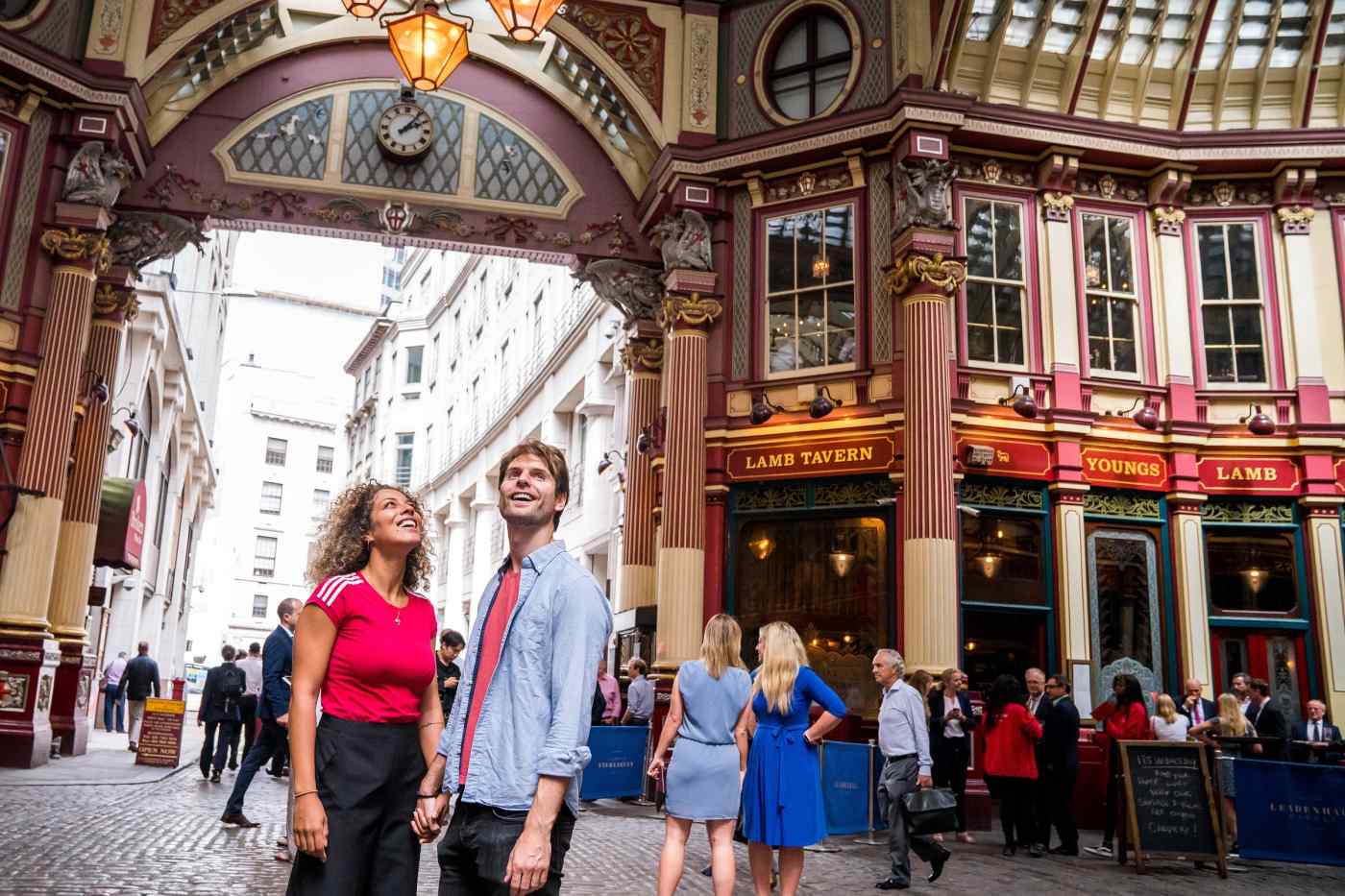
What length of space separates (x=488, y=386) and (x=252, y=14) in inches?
839

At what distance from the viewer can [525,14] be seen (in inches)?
515

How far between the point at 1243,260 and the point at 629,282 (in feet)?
28.7

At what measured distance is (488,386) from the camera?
3866cm

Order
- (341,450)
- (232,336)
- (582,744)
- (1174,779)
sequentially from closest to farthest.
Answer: (582,744), (1174,779), (341,450), (232,336)

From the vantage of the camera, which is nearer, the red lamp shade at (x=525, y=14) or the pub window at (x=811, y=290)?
the red lamp shade at (x=525, y=14)

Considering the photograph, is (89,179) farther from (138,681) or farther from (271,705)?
(271,705)

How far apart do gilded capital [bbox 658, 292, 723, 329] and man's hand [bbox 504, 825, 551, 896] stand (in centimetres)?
1375

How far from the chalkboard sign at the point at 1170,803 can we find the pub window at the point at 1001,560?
4555 millimetres

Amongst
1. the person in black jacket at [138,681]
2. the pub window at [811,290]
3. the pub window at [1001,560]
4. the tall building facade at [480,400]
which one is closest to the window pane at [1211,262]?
the pub window at [1001,560]

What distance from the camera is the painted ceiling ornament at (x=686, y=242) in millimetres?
17031

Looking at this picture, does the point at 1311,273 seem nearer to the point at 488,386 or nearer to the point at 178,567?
the point at 488,386

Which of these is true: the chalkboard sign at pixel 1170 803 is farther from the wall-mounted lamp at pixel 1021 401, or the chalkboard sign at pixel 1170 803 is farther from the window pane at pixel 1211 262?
the window pane at pixel 1211 262

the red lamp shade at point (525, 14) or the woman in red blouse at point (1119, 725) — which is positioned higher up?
the red lamp shade at point (525, 14)

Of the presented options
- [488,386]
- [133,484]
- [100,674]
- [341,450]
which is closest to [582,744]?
[133,484]
